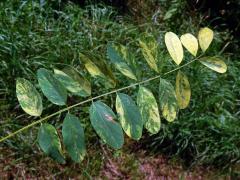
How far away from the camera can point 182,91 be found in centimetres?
47

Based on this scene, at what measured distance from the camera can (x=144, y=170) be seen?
276cm

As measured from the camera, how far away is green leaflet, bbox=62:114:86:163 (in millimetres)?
397

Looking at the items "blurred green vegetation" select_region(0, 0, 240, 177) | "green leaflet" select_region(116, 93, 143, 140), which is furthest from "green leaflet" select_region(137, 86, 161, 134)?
"blurred green vegetation" select_region(0, 0, 240, 177)

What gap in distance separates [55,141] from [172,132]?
2.48 meters

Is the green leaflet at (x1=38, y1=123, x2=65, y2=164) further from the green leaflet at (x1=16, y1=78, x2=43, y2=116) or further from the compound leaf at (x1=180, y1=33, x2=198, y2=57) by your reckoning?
the compound leaf at (x1=180, y1=33, x2=198, y2=57)

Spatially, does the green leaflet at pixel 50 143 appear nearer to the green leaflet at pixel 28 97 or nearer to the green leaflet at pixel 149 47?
the green leaflet at pixel 28 97

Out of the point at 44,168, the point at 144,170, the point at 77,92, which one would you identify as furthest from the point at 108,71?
the point at 144,170

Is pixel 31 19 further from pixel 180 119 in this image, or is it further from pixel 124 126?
pixel 124 126

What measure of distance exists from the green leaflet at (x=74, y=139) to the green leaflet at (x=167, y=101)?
0.09m

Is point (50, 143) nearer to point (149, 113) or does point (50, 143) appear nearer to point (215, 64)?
point (149, 113)

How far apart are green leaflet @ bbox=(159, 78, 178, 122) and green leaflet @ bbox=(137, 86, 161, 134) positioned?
0.5 inches

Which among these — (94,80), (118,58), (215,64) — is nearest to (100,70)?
(118,58)

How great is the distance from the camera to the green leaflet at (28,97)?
407 mm

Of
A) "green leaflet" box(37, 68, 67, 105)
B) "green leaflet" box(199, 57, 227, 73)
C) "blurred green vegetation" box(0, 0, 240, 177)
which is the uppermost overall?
"green leaflet" box(37, 68, 67, 105)
